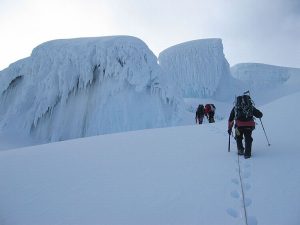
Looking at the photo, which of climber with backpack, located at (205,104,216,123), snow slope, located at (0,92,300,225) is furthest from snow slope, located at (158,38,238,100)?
snow slope, located at (0,92,300,225)

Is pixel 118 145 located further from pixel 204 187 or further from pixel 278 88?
pixel 278 88

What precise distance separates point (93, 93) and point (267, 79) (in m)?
42.7

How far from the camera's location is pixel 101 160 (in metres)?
5.97

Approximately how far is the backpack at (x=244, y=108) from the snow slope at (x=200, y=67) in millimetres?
38304

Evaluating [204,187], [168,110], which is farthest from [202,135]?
[168,110]

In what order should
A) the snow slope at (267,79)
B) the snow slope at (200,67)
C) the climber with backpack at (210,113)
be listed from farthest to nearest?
the snow slope at (267,79) < the snow slope at (200,67) < the climber with backpack at (210,113)

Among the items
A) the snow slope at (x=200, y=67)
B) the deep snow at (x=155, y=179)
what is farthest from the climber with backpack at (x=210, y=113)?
the snow slope at (x=200, y=67)

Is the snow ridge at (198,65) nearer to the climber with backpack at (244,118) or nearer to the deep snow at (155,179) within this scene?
the deep snow at (155,179)

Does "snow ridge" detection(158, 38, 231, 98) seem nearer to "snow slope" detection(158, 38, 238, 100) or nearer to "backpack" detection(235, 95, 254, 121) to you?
"snow slope" detection(158, 38, 238, 100)

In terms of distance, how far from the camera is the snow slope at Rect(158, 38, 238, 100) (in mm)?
43938

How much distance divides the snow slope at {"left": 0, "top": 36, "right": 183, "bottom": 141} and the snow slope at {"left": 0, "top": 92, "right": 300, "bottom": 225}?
43.0 ft

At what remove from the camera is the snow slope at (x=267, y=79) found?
147 ft

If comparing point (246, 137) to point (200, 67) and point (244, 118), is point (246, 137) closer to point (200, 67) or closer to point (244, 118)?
point (244, 118)

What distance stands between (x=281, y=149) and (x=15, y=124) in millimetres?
19208
